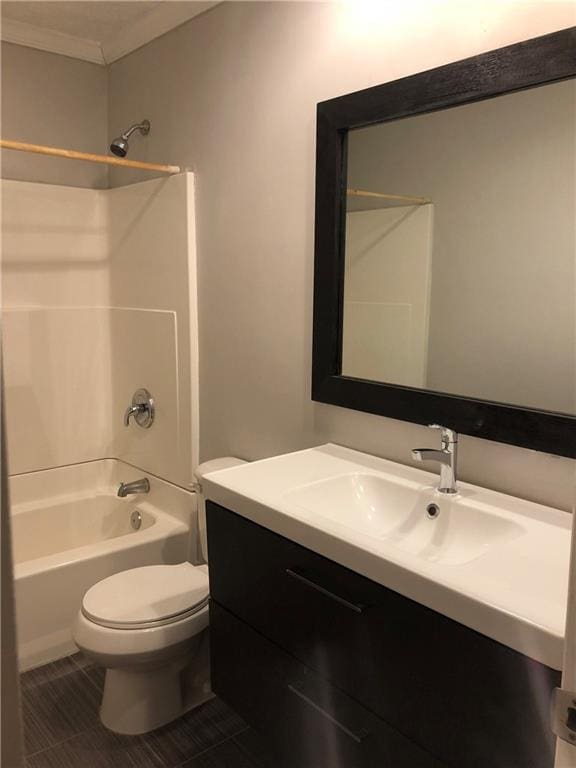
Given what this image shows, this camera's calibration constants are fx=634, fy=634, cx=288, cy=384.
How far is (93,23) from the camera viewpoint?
2.55 m

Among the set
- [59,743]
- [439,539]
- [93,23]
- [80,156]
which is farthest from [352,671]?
[93,23]

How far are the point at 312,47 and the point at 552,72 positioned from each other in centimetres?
81

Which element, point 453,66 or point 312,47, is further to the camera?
point 312,47

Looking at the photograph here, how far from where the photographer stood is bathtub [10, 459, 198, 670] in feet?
7.42

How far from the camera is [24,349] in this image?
109 inches

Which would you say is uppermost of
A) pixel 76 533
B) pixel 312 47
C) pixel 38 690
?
pixel 312 47

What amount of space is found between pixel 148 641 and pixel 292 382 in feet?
2.94

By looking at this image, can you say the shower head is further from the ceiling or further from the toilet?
the toilet

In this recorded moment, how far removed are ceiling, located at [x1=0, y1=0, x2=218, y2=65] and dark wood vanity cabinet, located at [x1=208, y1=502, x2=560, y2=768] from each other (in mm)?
1896

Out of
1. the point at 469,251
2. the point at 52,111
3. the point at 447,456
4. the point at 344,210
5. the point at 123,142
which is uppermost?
the point at 52,111

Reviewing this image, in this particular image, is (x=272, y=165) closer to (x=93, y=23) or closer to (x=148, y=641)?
(x=93, y=23)

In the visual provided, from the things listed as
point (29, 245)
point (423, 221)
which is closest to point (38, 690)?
point (29, 245)

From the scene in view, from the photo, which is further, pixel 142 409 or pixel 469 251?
pixel 142 409

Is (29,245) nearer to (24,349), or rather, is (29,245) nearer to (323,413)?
(24,349)
